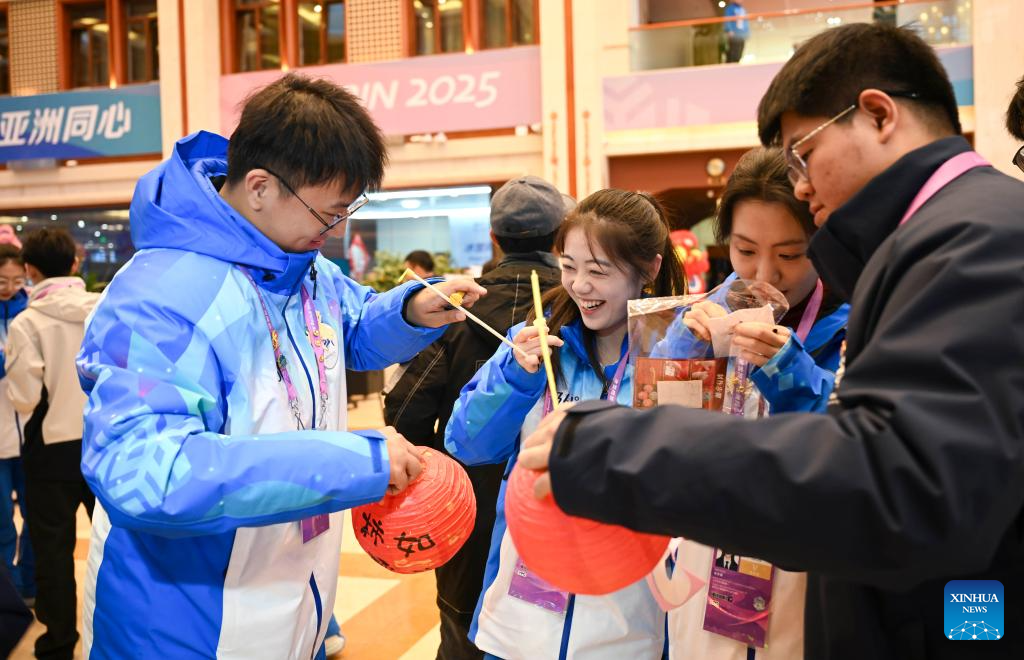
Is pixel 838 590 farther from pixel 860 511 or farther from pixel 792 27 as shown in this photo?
pixel 792 27

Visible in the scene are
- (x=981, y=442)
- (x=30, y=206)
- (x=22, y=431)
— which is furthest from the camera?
(x=30, y=206)

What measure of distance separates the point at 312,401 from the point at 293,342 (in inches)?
4.4

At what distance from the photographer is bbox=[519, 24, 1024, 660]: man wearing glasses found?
82cm

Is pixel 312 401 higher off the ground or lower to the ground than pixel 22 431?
higher

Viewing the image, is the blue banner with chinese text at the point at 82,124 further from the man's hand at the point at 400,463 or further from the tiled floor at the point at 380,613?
the man's hand at the point at 400,463

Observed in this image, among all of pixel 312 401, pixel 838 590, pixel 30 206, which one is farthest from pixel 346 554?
pixel 30 206

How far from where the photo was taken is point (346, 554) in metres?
4.99

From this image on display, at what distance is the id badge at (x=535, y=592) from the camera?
5.45 feet

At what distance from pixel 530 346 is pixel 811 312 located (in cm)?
55

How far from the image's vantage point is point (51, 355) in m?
3.94

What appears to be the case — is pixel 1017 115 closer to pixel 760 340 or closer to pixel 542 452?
pixel 760 340

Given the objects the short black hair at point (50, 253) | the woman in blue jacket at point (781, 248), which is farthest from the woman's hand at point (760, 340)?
the short black hair at point (50, 253)

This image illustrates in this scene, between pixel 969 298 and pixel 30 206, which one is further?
pixel 30 206

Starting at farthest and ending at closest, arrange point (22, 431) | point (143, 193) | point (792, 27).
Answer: point (792, 27) → point (22, 431) → point (143, 193)
